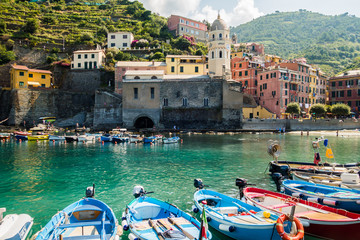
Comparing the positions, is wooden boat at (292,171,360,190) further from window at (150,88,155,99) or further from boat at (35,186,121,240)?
window at (150,88,155,99)

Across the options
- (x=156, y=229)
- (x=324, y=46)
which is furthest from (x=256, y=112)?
(x=324, y=46)

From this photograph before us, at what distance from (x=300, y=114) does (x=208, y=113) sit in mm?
20554

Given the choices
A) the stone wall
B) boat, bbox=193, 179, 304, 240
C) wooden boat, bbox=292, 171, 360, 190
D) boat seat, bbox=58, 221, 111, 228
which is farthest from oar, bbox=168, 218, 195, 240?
the stone wall

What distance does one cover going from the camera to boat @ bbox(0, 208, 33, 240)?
697 cm

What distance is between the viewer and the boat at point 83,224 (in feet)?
24.0

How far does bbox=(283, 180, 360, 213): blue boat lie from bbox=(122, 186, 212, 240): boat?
5077 millimetres

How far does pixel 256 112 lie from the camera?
5759 centimetres

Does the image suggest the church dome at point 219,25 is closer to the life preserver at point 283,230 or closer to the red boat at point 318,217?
the red boat at point 318,217

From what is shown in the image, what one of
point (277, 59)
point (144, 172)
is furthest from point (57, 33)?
point (144, 172)

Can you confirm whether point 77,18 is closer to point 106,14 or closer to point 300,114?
point 106,14

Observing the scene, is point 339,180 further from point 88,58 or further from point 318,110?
point 88,58

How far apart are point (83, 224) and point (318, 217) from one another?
703 cm

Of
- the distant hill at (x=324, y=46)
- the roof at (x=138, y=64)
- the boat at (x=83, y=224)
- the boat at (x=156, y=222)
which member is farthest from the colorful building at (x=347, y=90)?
the boat at (x=83, y=224)

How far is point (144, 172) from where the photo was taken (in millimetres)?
18672
